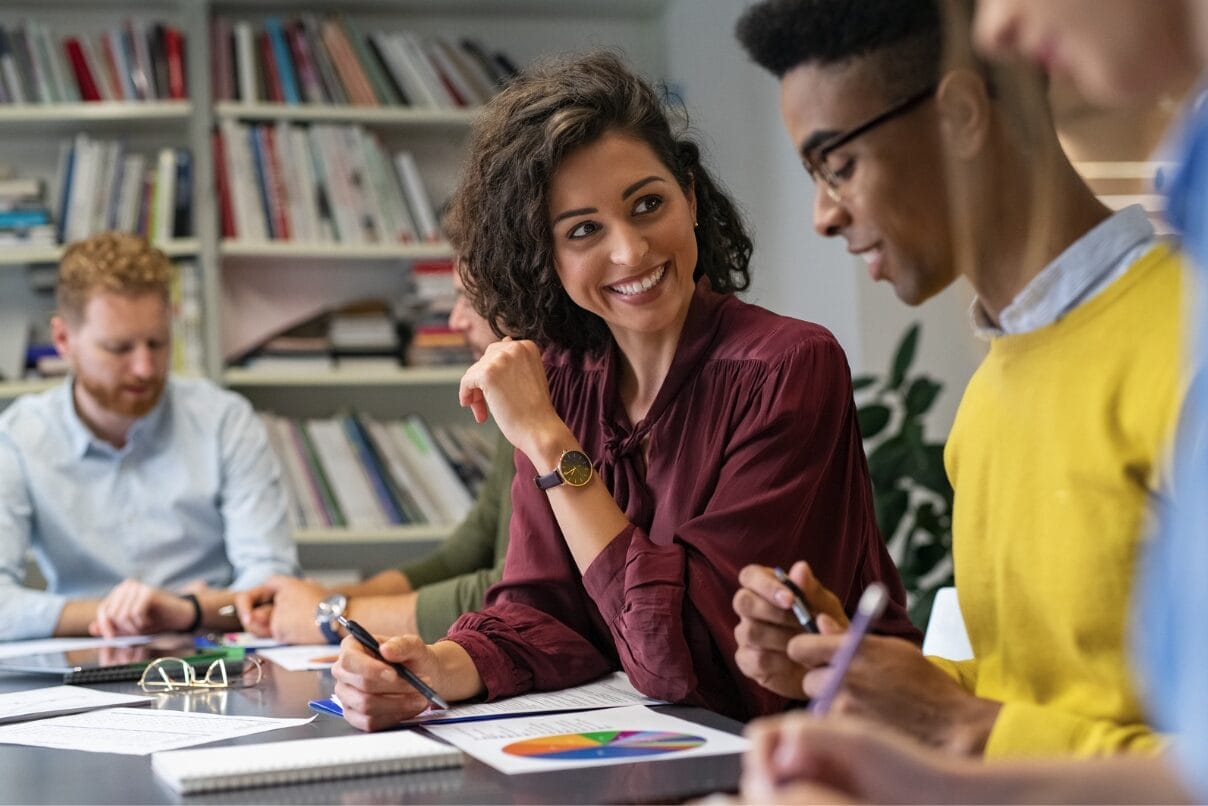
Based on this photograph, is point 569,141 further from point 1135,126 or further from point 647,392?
point 1135,126

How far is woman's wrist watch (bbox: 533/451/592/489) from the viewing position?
5.22 ft

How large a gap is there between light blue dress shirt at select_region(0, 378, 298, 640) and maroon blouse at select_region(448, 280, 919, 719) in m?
1.30

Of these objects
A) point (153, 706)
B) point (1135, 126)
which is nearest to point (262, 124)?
point (153, 706)

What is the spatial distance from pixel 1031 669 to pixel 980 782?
410mm

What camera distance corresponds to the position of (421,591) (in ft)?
7.05

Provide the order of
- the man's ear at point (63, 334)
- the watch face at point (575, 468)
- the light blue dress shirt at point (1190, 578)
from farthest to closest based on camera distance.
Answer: the man's ear at point (63, 334) < the watch face at point (575, 468) < the light blue dress shirt at point (1190, 578)

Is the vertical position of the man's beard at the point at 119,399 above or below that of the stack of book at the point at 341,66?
below

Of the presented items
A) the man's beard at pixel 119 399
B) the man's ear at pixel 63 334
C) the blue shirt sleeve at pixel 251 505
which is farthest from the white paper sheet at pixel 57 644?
the man's ear at pixel 63 334

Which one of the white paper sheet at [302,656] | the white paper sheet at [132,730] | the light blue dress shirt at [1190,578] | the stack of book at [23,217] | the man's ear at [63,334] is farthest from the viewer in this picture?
the stack of book at [23,217]

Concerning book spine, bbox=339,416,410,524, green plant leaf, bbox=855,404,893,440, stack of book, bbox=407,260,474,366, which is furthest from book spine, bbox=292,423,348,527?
green plant leaf, bbox=855,404,893,440

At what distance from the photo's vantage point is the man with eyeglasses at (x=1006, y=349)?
0.99 metres

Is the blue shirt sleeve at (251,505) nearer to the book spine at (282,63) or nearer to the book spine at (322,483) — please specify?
→ the book spine at (322,483)

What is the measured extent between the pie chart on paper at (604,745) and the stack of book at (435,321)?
8.65 feet

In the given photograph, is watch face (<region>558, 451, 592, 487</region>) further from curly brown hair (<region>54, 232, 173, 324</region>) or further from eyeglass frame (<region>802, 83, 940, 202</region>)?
curly brown hair (<region>54, 232, 173, 324</region>)
